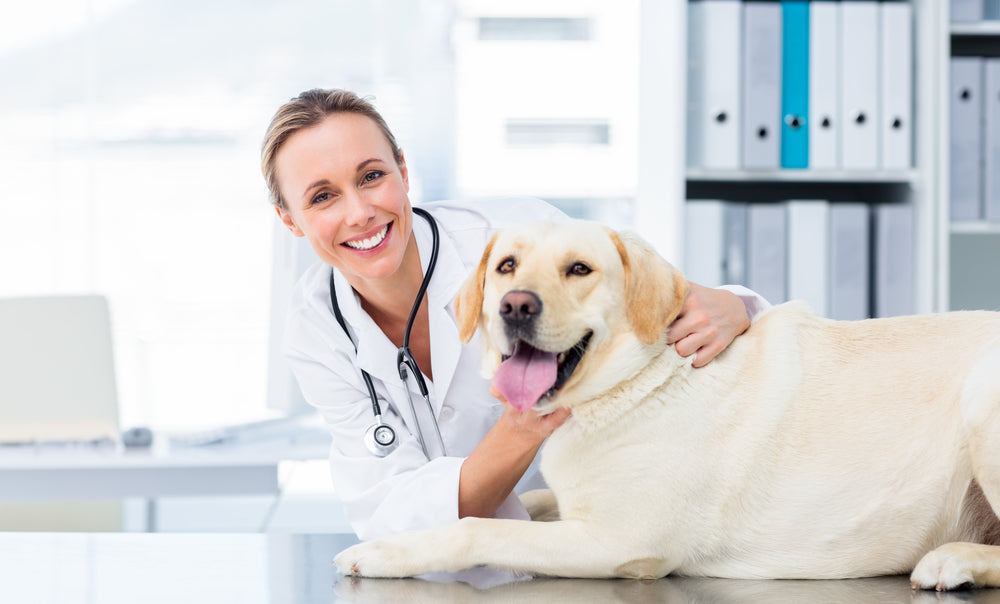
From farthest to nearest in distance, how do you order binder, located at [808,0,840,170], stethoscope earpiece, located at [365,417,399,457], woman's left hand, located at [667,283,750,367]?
1. binder, located at [808,0,840,170]
2. stethoscope earpiece, located at [365,417,399,457]
3. woman's left hand, located at [667,283,750,367]

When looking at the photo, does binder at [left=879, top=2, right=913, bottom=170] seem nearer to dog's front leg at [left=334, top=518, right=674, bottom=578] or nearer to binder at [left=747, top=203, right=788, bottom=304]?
binder at [left=747, top=203, right=788, bottom=304]

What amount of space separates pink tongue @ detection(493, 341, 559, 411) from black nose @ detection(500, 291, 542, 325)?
53 mm

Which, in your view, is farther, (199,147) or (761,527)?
(199,147)

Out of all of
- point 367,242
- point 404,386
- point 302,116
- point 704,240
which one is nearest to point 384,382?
point 404,386

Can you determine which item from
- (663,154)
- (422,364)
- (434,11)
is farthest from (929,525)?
(434,11)

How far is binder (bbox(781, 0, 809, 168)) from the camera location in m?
2.71

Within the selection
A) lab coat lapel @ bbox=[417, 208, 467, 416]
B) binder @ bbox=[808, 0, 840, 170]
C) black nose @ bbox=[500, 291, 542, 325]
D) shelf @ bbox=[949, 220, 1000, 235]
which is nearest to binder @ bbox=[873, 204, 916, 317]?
shelf @ bbox=[949, 220, 1000, 235]

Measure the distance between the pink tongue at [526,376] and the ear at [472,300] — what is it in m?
0.12

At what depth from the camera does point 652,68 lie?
284cm

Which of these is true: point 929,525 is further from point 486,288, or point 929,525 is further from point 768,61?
point 768,61

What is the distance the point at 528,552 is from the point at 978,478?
0.56 m

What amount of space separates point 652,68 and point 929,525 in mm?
2031

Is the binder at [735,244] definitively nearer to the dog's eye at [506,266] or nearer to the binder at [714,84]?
the binder at [714,84]

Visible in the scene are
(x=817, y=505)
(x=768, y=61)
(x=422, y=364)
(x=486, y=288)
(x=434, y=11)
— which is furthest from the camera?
(x=434, y=11)
